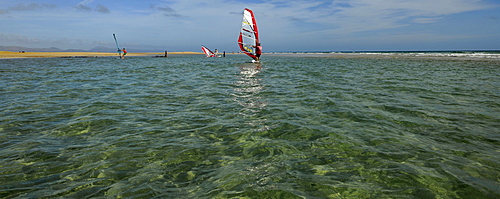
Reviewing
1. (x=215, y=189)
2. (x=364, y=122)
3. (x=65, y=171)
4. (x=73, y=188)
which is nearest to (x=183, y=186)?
(x=215, y=189)

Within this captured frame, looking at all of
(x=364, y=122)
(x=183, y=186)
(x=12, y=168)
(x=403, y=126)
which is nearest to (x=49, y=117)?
(x=12, y=168)

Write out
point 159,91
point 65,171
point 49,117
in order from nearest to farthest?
point 65,171 → point 49,117 → point 159,91

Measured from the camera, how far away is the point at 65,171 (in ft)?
15.7

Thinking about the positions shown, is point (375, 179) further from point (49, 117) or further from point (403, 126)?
point (49, 117)

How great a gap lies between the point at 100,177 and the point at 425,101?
41.2ft

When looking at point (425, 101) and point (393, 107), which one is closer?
point (393, 107)

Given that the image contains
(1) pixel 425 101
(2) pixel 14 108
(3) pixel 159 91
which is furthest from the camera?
(3) pixel 159 91

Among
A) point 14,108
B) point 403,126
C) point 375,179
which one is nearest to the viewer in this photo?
point 375,179

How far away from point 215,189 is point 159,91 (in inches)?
434

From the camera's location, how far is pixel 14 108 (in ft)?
31.6

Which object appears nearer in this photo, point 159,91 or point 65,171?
point 65,171

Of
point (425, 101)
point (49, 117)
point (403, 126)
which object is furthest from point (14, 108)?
point (425, 101)

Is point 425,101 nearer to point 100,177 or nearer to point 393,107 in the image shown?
point 393,107

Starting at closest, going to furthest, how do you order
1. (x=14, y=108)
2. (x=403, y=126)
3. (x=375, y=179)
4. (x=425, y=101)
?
1. (x=375, y=179)
2. (x=403, y=126)
3. (x=14, y=108)
4. (x=425, y=101)
